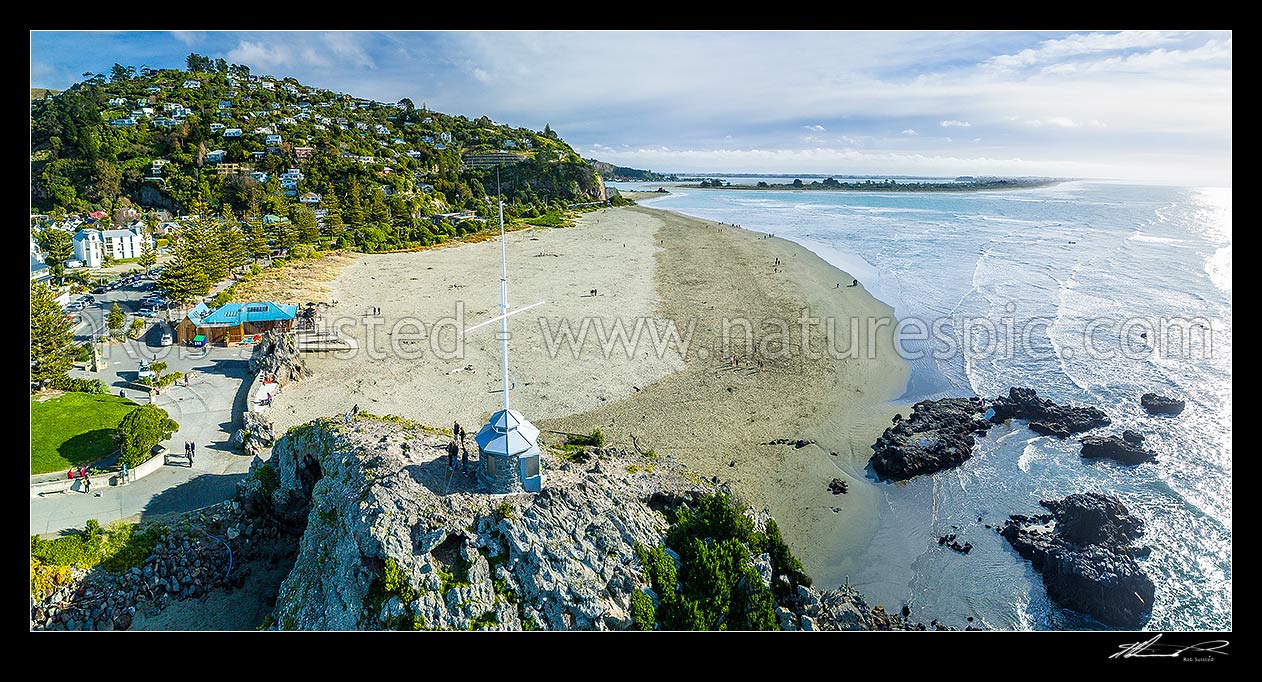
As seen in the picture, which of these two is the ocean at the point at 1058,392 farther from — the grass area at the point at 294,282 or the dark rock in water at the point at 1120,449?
the grass area at the point at 294,282

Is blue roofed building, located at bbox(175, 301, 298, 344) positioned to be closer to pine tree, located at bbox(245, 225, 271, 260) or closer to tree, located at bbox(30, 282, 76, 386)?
tree, located at bbox(30, 282, 76, 386)

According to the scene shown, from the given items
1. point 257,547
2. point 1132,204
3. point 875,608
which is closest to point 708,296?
point 875,608

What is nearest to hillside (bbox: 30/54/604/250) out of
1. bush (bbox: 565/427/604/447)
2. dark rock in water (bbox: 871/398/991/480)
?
bush (bbox: 565/427/604/447)

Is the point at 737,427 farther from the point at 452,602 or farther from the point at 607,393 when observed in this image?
the point at 452,602

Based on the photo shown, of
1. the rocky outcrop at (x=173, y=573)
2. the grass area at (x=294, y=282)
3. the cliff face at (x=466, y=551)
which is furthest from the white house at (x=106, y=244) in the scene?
the cliff face at (x=466, y=551)

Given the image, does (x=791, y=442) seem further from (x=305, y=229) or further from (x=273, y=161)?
(x=273, y=161)

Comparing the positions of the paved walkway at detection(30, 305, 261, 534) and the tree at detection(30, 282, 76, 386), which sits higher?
the tree at detection(30, 282, 76, 386)
